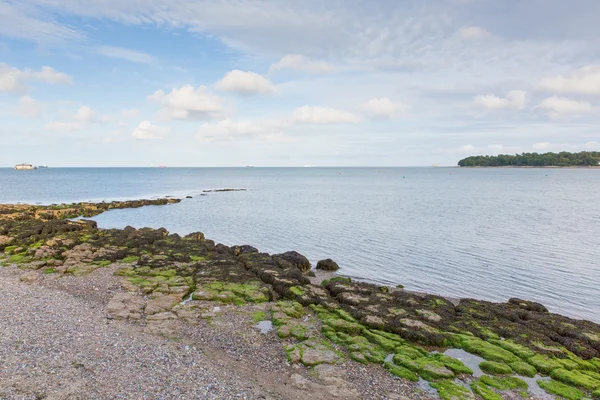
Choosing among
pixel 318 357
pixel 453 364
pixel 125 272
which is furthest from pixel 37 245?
pixel 453 364

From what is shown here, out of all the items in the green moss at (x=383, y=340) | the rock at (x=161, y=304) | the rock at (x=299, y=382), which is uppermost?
the rock at (x=161, y=304)

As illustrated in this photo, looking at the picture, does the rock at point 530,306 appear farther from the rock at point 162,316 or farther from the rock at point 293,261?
the rock at point 162,316

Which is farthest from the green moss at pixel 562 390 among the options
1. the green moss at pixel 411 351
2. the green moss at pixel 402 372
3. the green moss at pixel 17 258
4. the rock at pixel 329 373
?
the green moss at pixel 17 258

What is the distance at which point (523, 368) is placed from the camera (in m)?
12.4

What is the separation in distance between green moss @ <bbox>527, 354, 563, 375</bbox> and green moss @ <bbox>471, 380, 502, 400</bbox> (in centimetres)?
263

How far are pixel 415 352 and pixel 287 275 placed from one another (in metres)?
9.19

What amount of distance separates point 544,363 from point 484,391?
335 centimetres

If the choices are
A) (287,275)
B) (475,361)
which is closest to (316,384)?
(475,361)

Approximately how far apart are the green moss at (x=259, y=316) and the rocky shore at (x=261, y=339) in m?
0.09

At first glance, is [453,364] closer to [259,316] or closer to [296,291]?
[259,316]

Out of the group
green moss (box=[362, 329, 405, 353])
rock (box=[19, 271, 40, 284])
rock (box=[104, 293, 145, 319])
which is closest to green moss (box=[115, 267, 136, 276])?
rock (box=[104, 293, 145, 319])

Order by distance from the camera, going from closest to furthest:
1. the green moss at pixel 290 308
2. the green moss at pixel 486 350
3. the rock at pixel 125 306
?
the green moss at pixel 486 350 → the rock at pixel 125 306 → the green moss at pixel 290 308

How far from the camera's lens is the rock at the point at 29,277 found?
19.7 metres

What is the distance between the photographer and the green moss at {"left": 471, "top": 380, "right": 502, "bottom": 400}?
1081cm
